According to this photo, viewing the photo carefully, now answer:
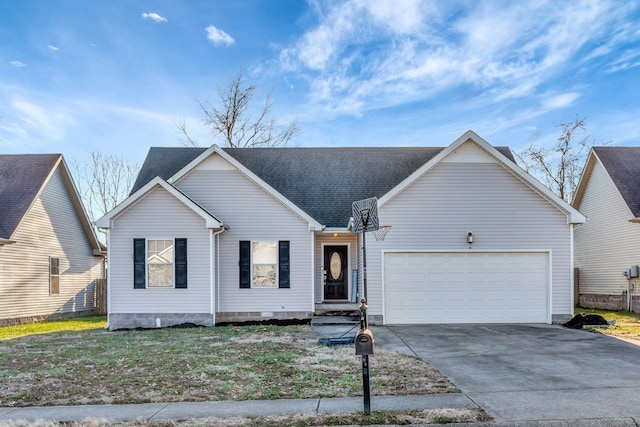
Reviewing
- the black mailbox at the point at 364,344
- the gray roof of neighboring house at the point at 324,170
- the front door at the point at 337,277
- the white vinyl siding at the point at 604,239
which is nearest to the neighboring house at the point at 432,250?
the front door at the point at 337,277

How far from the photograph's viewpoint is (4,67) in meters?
17.9

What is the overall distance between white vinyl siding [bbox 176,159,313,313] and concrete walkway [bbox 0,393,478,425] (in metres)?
8.25

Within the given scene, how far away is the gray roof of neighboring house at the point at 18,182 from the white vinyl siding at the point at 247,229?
625cm

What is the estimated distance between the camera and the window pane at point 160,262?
13.5 metres

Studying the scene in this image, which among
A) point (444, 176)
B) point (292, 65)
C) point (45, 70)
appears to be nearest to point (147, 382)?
point (444, 176)

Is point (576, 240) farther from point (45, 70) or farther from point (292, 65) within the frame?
point (45, 70)

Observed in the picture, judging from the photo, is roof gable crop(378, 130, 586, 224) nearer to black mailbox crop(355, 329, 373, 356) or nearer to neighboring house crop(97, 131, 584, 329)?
neighboring house crop(97, 131, 584, 329)

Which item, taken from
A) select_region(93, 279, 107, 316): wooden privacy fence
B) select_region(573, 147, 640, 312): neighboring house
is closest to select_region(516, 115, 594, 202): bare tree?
select_region(573, 147, 640, 312): neighboring house

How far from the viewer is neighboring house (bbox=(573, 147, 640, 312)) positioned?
17.2 metres

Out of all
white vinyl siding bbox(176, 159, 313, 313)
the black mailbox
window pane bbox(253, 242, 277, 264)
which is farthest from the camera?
window pane bbox(253, 242, 277, 264)

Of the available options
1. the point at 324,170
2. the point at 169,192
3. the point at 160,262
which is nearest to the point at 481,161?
the point at 324,170

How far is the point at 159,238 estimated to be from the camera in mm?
13477

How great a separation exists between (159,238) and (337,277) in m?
6.00

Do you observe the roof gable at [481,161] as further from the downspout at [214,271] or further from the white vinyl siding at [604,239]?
the white vinyl siding at [604,239]
